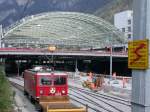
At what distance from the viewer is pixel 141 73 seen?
18.6 ft

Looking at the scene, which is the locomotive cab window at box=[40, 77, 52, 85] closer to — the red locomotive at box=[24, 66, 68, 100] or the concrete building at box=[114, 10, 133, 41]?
the red locomotive at box=[24, 66, 68, 100]

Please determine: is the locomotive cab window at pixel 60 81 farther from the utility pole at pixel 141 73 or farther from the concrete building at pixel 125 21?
the concrete building at pixel 125 21

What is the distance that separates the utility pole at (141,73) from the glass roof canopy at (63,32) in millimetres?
155214

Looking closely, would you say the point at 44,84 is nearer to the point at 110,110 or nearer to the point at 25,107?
the point at 25,107

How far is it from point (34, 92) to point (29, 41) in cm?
14551

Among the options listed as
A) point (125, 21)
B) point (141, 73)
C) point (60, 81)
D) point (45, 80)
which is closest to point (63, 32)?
point (125, 21)

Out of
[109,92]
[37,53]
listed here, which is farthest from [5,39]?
[109,92]

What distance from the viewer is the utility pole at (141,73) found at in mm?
5588

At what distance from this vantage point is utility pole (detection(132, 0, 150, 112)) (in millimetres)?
5588

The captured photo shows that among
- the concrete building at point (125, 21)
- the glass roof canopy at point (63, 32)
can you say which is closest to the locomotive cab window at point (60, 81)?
the glass roof canopy at point (63, 32)

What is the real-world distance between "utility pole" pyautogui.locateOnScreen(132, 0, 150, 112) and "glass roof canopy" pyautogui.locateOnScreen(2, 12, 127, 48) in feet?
509

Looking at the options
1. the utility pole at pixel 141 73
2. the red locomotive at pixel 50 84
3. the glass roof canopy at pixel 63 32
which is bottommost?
the red locomotive at pixel 50 84

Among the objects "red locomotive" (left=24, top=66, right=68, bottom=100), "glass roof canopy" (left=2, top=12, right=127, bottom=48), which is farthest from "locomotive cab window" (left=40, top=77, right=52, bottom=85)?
"glass roof canopy" (left=2, top=12, right=127, bottom=48)

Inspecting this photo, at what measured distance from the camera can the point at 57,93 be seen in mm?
33594
